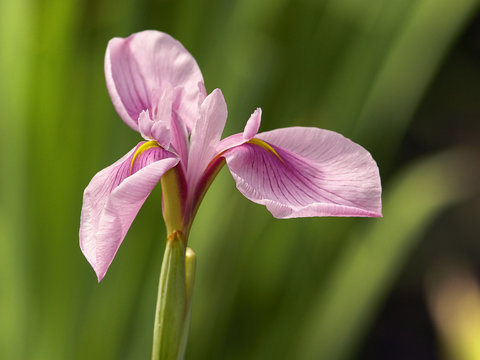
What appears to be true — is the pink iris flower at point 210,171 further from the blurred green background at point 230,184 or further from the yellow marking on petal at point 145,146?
the blurred green background at point 230,184

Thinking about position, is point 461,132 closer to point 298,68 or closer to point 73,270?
point 298,68

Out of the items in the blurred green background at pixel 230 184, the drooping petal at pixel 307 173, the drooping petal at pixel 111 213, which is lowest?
the blurred green background at pixel 230 184

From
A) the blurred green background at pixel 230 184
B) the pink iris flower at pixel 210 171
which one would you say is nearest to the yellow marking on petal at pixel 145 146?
the pink iris flower at pixel 210 171

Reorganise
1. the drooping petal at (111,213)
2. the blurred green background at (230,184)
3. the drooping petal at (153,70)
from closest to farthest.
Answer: the drooping petal at (111,213)
the drooping petal at (153,70)
the blurred green background at (230,184)

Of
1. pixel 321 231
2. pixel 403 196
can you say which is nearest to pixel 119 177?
pixel 321 231

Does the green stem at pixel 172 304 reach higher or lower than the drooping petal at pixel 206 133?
lower

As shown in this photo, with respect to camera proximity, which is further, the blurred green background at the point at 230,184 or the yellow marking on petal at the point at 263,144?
the blurred green background at the point at 230,184

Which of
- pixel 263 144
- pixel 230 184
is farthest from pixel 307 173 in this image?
pixel 230 184
